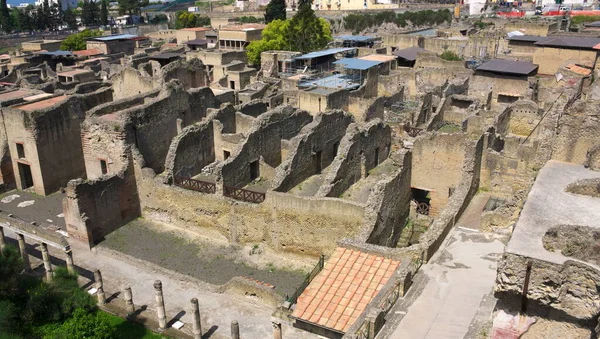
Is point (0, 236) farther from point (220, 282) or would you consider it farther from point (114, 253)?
point (220, 282)

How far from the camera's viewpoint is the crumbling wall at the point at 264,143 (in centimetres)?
2166

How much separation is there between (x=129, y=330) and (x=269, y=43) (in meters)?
40.2

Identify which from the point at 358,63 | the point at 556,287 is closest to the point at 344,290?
the point at 556,287

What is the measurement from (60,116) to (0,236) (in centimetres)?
700

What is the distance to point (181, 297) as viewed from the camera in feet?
56.2

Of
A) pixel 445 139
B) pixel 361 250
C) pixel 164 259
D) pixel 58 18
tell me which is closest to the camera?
pixel 361 250

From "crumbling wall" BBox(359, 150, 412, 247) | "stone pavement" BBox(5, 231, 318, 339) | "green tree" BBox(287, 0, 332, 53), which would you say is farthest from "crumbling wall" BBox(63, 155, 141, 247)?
"green tree" BBox(287, 0, 332, 53)

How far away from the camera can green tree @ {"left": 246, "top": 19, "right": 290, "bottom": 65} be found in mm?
52156

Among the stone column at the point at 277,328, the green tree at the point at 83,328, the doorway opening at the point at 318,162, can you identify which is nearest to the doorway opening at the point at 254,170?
the doorway opening at the point at 318,162

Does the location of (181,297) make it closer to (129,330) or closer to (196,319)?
(129,330)

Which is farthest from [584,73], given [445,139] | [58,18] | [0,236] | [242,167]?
[58,18]

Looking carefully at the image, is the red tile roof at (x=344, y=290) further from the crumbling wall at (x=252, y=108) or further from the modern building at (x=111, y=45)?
the modern building at (x=111, y=45)

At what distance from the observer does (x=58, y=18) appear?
10538 centimetres

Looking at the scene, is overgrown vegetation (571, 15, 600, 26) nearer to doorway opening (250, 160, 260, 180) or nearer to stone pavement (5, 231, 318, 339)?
doorway opening (250, 160, 260, 180)
